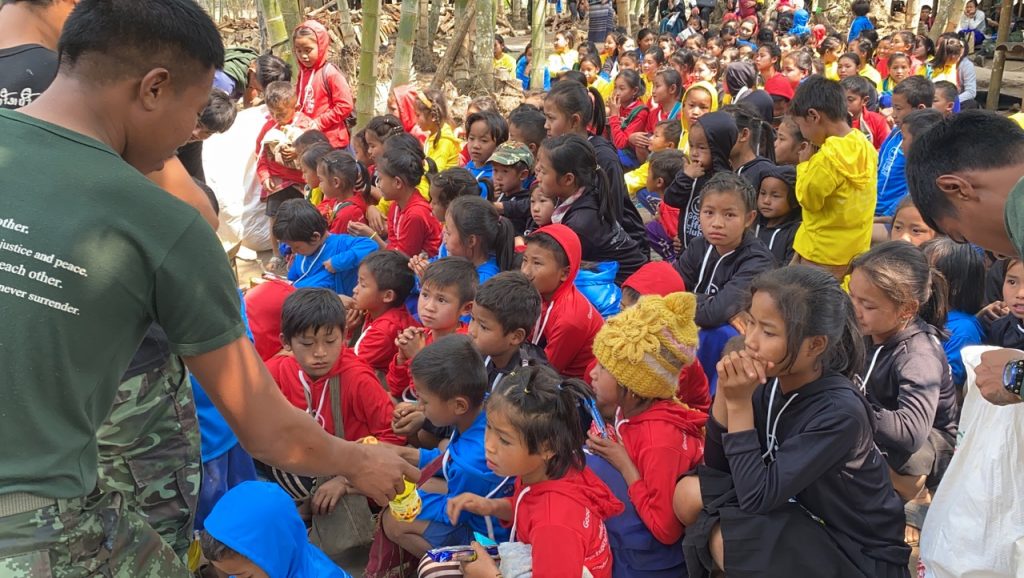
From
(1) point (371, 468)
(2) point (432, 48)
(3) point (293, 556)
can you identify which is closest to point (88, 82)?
(1) point (371, 468)

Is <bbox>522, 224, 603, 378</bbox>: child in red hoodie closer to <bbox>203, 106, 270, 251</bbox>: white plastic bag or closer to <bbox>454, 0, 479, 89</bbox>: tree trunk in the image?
<bbox>203, 106, 270, 251</bbox>: white plastic bag

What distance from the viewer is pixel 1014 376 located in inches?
88.7

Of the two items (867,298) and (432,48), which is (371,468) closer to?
(867,298)

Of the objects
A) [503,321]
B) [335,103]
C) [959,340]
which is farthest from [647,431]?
[335,103]

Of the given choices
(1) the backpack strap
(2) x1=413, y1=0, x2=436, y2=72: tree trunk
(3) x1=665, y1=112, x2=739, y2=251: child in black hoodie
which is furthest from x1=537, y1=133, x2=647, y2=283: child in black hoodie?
(2) x1=413, y1=0, x2=436, y2=72: tree trunk

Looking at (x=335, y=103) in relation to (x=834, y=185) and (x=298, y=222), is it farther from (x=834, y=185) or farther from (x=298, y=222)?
(x=834, y=185)

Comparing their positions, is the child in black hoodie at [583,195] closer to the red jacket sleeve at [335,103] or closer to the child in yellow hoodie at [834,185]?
the child in yellow hoodie at [834,185]

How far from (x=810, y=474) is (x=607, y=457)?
0.69m

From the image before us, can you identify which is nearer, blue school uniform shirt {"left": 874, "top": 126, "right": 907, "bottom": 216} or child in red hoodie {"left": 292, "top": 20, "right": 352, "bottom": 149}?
blue school uniform shirt {"left": 874, "top": 126, "right": 907, "bottom": 216}

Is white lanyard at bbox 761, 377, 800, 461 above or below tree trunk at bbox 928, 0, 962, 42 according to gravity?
above

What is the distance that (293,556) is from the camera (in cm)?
271

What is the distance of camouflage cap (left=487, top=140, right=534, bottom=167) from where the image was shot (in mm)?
5574

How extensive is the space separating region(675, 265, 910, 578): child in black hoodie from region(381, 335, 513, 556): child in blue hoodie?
837mm

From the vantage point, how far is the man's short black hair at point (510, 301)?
3482mm
